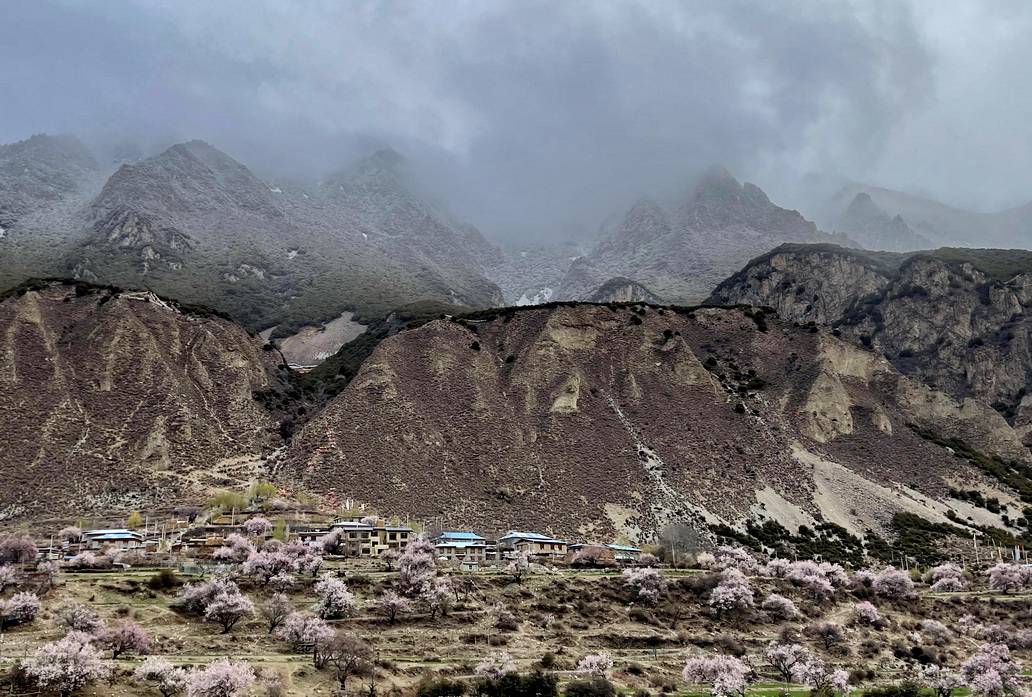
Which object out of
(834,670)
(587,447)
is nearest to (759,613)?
(834,670)

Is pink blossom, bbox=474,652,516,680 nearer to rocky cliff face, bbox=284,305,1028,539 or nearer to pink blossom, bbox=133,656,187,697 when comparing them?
pink blossom, bbox=133,656,187,697

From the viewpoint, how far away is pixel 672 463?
86.4 metres

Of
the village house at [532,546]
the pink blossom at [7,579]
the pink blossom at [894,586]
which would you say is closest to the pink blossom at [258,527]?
the village house at [532,546]

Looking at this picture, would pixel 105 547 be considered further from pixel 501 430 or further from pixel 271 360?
pixel 271 360

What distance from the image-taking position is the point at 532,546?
66.3 meters

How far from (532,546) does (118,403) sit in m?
40.6

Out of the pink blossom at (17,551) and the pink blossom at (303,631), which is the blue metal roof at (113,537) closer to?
the pink blossom at (17,551)

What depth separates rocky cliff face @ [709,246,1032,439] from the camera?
5428 inches

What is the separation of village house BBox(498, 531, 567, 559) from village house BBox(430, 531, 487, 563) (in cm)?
180

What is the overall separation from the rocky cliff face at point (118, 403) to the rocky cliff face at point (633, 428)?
28.1 feet

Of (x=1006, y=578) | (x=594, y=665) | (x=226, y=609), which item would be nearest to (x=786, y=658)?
(x=594, y=665)

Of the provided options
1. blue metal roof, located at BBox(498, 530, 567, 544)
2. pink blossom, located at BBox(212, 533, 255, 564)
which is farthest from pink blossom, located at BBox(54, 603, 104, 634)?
blue metal roof, located at BBox(498, 530, 567, 544)

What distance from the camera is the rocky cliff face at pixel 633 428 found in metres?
78.1

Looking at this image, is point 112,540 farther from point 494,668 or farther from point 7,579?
point 494,668
